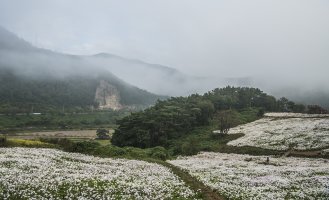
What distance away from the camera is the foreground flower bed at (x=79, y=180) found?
2875 cm

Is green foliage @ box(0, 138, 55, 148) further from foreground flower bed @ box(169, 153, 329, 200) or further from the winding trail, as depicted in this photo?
foreground flower bed @ box(169, 153, 329, 200)

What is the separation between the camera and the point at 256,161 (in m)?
57.0

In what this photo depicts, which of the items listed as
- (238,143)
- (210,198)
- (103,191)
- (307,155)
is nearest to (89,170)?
(103,191)

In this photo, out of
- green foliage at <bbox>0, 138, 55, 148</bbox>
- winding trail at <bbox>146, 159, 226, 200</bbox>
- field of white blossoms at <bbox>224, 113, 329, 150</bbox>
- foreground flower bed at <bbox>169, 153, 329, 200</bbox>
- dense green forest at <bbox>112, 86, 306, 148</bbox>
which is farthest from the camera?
dense green forest at <bbox>112, 86, 306, 148</bbox>

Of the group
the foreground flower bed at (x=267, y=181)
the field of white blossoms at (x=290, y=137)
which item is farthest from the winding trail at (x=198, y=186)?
the field of white blossoms at (x=290, y=137)

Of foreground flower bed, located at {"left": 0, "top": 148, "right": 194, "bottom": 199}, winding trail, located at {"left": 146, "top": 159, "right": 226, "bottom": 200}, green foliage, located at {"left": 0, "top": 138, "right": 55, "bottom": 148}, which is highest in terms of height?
green foliage, located at {"left": 0, "top": 138, "right": 55, "bottom": 148}

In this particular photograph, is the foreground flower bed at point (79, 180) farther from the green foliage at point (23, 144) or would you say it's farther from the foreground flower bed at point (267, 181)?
the green foliage at point (23, 144)

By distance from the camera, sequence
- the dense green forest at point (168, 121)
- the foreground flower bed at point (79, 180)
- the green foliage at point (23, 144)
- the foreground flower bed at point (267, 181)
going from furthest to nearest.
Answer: the dense green forest at point (168, 121), the green foliage at point (23, 144), the foreground flower bed at point (267, 181), the foreground flower bed at point (79, 180)

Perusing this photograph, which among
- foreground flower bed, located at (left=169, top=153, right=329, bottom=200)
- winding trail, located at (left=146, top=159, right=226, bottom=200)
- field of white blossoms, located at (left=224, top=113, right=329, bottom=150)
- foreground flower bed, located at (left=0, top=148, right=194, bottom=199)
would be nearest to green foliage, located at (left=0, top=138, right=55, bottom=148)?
foreground flower bed, located at (left=0, top=148, right=194, bottom=199)

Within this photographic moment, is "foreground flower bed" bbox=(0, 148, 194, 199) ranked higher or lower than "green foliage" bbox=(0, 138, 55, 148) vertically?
lower

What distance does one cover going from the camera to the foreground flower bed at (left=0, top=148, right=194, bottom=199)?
28.8m

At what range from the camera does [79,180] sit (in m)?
32.6

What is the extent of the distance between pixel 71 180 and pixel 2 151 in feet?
61.6

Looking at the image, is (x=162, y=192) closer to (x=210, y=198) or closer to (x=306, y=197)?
(x=210, y=198)
